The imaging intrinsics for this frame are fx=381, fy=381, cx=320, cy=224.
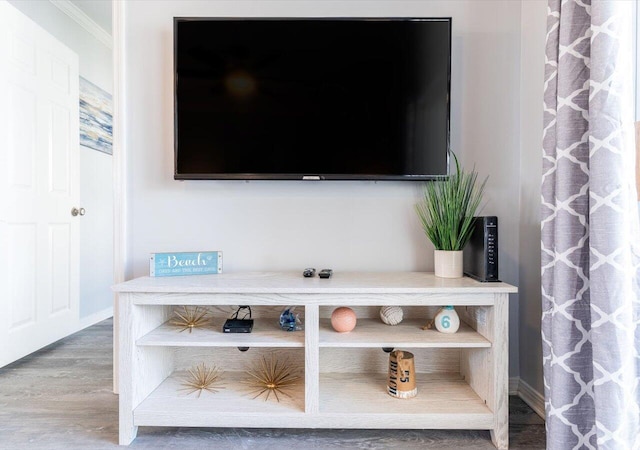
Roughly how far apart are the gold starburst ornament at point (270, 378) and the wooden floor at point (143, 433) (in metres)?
0.14

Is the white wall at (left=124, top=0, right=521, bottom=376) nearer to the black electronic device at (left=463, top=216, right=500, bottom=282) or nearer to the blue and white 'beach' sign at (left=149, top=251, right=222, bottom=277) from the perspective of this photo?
the blue and white 'beach' sign at (left=149, top=251, right=222, bottom=277)

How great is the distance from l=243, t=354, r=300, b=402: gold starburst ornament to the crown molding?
2.69m

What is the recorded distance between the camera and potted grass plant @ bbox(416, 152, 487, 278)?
5.25 ft

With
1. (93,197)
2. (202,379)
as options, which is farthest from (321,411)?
(93,197)

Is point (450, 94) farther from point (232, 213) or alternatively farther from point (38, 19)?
point (38, 19)

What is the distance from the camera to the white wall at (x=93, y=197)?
9.21 ft

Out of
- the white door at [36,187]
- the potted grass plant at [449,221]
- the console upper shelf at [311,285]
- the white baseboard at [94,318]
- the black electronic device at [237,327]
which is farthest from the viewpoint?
the white baseboard at [94,318]

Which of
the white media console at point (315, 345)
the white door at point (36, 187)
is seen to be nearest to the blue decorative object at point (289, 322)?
the white media console at point (315, 345)

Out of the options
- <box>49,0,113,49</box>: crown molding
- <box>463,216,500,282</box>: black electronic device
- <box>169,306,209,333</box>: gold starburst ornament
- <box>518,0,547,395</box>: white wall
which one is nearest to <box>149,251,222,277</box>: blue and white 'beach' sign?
<box>169,306,209,333</box>: gold starburst ornament

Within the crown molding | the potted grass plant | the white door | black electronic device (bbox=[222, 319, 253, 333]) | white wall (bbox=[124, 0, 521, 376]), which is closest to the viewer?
black electronic device (bbox=[222, 319, 253, 333])

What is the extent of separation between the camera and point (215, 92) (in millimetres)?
1674

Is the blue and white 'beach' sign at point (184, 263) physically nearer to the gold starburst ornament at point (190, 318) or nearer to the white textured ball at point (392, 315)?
the gold starburst ornament at point (190, 318)

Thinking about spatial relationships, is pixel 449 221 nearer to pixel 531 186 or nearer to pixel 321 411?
pixel 531 186

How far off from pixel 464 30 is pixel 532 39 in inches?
11.7
